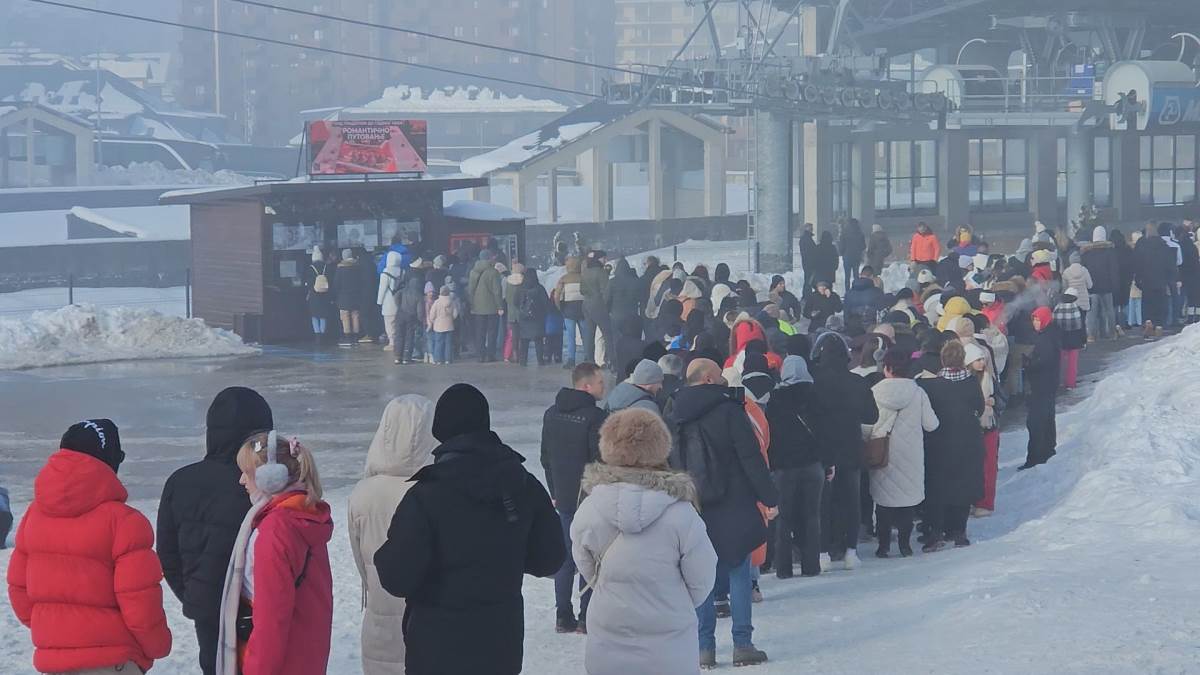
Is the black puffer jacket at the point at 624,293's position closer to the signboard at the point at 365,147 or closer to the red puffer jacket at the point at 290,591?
the signboard at the point at 365,147

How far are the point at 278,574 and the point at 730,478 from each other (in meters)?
3.22

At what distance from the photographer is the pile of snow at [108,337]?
24125 mm

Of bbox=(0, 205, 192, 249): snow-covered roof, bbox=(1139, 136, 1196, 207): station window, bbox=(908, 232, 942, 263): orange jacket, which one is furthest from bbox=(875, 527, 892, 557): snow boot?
bbox=(0, 205, 192, 249): snow-covered roof

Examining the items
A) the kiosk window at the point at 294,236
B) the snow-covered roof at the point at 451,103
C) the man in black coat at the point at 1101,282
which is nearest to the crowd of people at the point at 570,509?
the man in black coat at the point at 1101,282

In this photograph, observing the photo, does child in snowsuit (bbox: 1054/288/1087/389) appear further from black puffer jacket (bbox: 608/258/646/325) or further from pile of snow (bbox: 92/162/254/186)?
pile of snow (bbox: 92/162/254/186)

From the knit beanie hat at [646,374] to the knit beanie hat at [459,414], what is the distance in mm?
3373

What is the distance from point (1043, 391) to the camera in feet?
46.4

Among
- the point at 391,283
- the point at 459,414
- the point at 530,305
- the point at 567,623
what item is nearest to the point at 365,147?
the point at 391,283

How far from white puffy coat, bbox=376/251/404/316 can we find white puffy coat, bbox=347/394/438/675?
17.1 metres

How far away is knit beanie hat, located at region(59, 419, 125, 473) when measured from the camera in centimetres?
554

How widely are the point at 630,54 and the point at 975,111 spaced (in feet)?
346

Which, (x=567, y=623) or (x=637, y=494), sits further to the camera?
(x=567, y=623)

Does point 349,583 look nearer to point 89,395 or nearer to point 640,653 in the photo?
point 640,653

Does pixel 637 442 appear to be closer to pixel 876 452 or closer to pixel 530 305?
pixel 876 452
